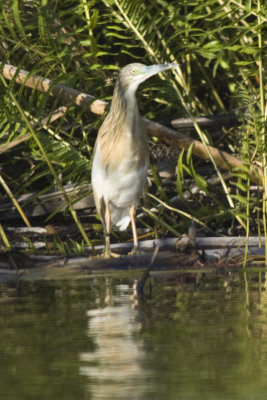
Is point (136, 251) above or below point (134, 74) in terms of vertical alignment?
below

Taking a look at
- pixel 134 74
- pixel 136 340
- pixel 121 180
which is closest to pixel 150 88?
pixel 134 74

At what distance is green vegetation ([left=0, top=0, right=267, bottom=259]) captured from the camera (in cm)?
695

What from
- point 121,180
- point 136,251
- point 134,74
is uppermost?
point 134,74

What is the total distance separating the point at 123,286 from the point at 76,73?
2346 millimetres

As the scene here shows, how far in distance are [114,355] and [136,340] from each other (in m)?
0.31

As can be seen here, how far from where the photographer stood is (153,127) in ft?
26.0

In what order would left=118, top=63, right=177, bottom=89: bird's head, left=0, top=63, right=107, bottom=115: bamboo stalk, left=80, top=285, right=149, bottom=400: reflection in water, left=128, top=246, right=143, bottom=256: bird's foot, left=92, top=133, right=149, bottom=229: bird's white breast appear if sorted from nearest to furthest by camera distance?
left=80, top=285, right=149, bottom=400: reflection in water → left=118, top=63, right=177, bottom=89: bird's head → left=128, top=246, right=143, bottom=256: bird's foot → left=92, top=133, right=149, bottom=229: bird's white breast → left=0, top=63, right=107, bottom=115: bamboo stalk

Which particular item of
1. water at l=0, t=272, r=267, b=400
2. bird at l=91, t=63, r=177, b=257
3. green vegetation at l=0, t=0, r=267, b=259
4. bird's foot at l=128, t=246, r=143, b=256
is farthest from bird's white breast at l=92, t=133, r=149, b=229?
water at l=0, t=272, r=267, b=400

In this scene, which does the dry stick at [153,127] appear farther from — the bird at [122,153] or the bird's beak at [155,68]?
the bird's beak at [155,68]

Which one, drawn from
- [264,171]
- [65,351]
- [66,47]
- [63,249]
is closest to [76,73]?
[66,47]

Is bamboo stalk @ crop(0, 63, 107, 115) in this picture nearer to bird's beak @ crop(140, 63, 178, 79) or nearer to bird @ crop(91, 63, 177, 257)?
bird @ crop(91, 63, 177, 257)

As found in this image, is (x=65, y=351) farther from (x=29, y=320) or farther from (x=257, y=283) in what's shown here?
(x=257, y=283)

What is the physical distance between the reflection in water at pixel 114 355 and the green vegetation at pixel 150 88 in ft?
6.43

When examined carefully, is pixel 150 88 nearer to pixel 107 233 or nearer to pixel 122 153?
pixel 122 153
